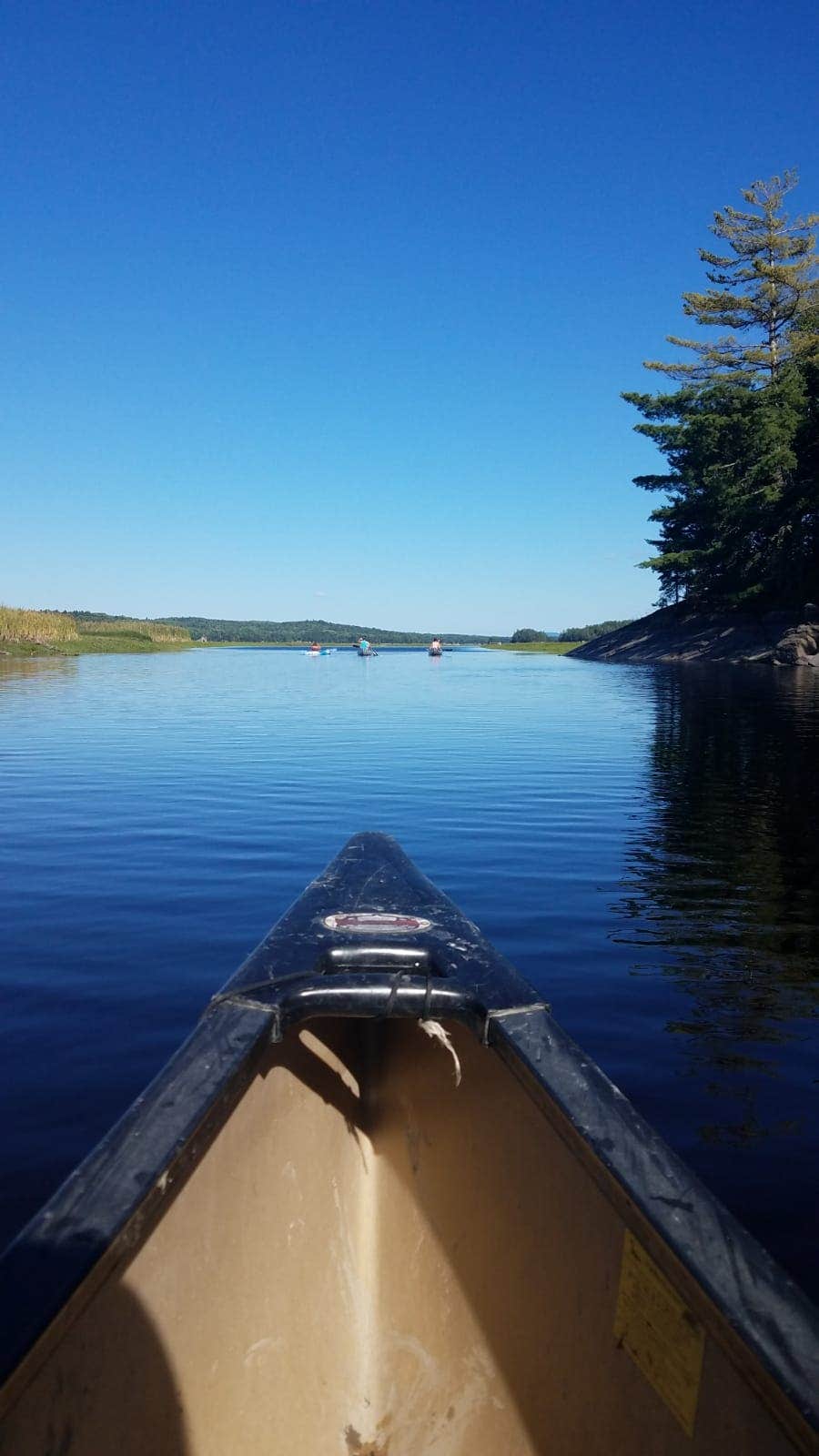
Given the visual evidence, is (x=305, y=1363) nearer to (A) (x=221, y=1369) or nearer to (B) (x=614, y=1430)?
(A) (x=221, y=1369)

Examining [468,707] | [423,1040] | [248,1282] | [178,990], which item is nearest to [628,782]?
[178,990]

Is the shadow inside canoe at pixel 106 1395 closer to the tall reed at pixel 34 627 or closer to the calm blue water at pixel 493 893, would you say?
the calm blue water at pixel 493 893

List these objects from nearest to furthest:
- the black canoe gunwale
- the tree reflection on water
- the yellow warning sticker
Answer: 1. the black canoe gunwale
2. the yellow warning sticker
3. the tree reflection on water

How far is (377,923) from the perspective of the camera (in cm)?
379

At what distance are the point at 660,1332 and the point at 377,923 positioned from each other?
2103 millimetres

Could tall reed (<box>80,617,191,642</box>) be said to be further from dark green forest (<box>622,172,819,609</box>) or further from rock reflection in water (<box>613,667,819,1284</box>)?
rock reflection in water (<box>613,667,819,1284</box>)

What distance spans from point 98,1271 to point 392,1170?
5.36 feet

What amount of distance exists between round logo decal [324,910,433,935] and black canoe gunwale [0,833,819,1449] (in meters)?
0.02

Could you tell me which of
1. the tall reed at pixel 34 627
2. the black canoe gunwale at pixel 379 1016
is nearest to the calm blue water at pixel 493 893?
the black canoe gunwale at pixel 379 1016

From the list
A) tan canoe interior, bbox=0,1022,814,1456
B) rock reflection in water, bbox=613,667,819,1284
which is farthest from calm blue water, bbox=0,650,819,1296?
tan canoe interior, bbox=0,1022,814,1456

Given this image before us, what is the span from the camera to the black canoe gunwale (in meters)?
1.62

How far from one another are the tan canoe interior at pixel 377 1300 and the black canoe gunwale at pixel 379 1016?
6 cm

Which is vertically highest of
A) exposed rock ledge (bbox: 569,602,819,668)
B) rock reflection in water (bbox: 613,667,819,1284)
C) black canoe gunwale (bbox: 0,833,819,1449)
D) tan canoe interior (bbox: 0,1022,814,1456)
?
exposed rock ledge (bbox: 569,602,819,668)

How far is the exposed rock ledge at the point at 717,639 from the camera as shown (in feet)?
161
